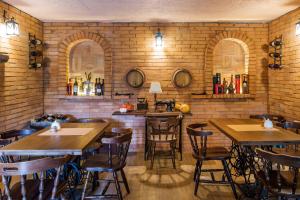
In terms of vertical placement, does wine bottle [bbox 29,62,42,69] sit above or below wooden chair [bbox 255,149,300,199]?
above

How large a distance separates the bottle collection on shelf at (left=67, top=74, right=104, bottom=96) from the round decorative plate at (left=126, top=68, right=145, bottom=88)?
1.70 ft

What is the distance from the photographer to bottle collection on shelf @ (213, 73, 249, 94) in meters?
5.26

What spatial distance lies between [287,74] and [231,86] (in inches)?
39.7

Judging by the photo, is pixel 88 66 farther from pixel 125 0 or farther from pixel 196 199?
pixel 196 199

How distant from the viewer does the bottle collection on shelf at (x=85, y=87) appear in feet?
→ 17.3

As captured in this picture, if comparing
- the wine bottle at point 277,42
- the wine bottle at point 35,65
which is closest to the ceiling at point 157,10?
the wine bottle at point 277,42

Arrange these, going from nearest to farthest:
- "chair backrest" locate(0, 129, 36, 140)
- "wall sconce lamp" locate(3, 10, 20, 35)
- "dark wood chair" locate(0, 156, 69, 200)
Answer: "dark wood chair" locate(0, 156, 69, 200) → "chair backrest" locate(0, 129, 36, 140) → "wall sconce lamp" locate(3, 10, 20, 35)

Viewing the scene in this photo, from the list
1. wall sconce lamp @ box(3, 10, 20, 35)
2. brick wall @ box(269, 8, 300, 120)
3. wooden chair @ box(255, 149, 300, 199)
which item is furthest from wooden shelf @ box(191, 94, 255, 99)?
wall sconce lamp @ box(3, 10, 20, 35)

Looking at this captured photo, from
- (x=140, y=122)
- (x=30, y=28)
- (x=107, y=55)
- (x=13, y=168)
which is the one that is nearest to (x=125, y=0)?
(x=107, y=55)

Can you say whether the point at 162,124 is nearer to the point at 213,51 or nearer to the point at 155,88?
the point at 155,88

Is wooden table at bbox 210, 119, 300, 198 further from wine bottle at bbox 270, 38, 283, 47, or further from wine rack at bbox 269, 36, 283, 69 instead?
wine bottle at bbox 270, 38, 283, 47

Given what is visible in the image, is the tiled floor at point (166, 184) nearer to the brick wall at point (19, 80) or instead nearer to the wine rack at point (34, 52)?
the brick wall at point (19, 80)

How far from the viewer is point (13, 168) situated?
202 centimetres

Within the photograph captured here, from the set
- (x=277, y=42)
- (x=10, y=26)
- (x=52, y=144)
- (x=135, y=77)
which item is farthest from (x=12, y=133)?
(x=277, y=42)
